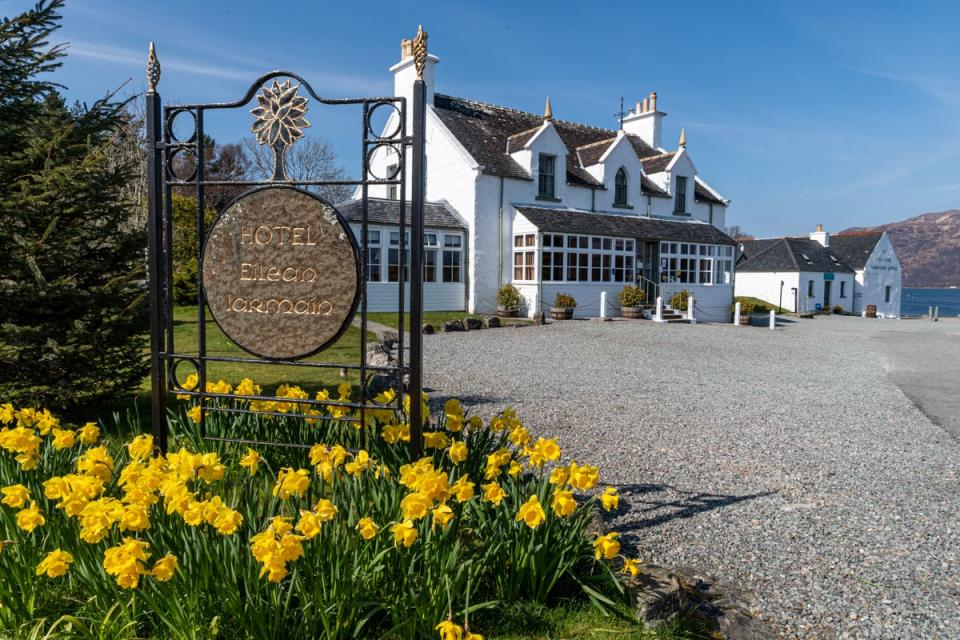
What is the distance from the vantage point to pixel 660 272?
26.6m

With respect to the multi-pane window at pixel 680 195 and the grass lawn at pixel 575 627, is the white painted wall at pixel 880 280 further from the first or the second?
the grass lawn at pixel 575 627

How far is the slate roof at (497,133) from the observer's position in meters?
23.3

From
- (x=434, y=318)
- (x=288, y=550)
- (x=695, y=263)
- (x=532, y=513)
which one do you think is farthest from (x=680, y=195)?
(x=288, y=550)

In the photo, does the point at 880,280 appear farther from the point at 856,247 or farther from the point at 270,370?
the point at 270,370

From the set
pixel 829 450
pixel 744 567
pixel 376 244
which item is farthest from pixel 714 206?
pixel 744 567

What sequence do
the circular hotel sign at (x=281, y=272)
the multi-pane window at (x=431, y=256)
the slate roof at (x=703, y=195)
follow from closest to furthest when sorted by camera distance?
the circular hotel sign at (x=281, y=272) < the multi-pane window at (x=431, y=256) < the slate roof at (x=703, y=195)

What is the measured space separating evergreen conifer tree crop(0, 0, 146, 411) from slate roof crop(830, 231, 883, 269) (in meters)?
48.8

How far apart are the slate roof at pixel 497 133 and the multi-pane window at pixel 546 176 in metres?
0.79

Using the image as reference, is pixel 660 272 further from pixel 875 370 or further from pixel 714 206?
pixel 875 370

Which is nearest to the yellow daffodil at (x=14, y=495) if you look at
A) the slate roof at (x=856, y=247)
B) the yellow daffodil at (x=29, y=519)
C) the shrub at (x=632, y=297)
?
the yellow daffodil at (x=29, y=519)

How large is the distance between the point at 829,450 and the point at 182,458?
6.00 meters

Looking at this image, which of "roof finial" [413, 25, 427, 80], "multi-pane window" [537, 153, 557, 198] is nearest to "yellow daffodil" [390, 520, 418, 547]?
"roof finial" [413, 25, 427, 80]

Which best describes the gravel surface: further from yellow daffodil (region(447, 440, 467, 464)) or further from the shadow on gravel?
yellow daffodil (region(447, 440, 467, 464))

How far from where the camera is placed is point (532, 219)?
74.8ft
